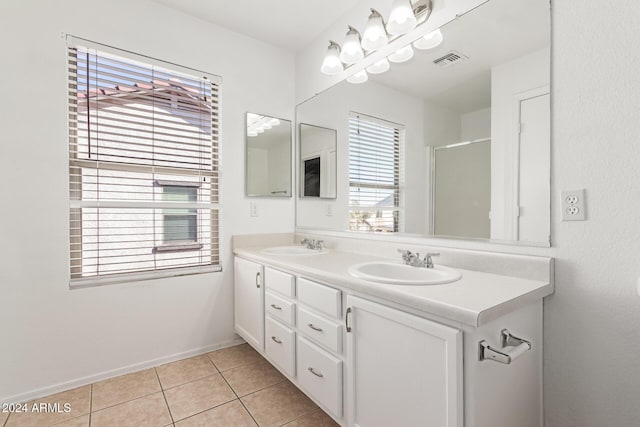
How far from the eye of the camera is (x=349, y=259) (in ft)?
5.98

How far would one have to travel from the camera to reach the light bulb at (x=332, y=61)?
6.97ft

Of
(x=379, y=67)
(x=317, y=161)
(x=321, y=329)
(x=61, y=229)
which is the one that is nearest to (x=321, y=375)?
(x=321, y=329)

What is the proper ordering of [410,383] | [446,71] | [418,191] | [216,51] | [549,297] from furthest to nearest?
[216,51]
[418,191]
[446,71]
[549,297]
[410,383]

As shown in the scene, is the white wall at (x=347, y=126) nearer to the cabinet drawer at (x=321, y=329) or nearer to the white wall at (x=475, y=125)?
the white wall at (x=475, y=125)

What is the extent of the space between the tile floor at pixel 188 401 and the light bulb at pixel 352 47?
2112 millimetres

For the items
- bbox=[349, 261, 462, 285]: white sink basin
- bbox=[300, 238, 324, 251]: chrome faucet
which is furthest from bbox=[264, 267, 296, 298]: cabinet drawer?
bbox=[300, 238, 324, 251]: chrome faucet

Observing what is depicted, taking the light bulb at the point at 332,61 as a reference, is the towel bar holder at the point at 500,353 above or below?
below

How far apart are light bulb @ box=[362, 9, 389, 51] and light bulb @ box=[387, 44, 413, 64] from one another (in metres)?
0.09

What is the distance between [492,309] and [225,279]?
6.29ft

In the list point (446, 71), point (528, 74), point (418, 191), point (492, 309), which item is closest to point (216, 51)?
point (446, 71)

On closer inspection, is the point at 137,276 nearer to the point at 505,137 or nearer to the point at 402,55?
the point at 402,55

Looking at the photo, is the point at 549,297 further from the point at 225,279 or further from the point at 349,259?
the point at 225,279

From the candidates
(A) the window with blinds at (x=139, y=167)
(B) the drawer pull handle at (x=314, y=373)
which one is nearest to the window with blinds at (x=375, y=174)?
(B) the drawer pull handle at (x=314, y=373)

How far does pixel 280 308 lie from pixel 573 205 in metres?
1.44
